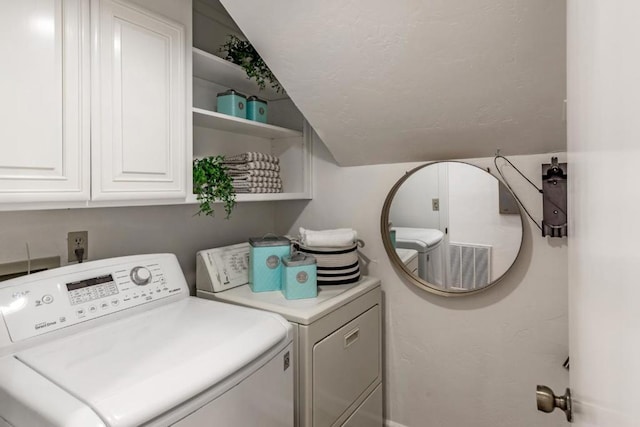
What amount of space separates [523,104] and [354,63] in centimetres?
71

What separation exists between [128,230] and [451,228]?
1573 millimetres

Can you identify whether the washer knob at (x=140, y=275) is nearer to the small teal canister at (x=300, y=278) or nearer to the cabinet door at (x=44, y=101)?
the cabinet door at (x=44, y=101)

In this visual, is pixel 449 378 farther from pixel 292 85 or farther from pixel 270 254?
pixel 292 85

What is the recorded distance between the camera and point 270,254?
1791mm

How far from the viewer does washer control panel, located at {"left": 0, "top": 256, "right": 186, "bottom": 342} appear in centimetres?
109

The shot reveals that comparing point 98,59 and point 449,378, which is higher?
point 98,59

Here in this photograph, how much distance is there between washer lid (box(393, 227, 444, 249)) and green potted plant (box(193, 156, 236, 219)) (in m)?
0.96

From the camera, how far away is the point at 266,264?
1775mm

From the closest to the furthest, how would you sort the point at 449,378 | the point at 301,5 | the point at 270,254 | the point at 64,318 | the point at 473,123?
the point at 64,318 < the point at 301,5 < the point at 473,123 < the point at 270,254 < the point at 449,378

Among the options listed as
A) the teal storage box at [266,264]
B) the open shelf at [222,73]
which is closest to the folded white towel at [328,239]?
the teal storage box at [266,264]

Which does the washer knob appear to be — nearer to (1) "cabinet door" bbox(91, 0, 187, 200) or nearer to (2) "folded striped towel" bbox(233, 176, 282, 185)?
(1) "cabinet door" bbox(91, 0, 187, 200)

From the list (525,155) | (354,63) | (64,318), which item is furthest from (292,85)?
(64,318)

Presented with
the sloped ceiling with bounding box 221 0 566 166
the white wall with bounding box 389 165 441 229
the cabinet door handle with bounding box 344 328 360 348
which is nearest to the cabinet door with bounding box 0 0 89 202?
the sloped ceiling with bounding box 221 0 566 166

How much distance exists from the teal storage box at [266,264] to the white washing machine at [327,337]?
0.05 meters
